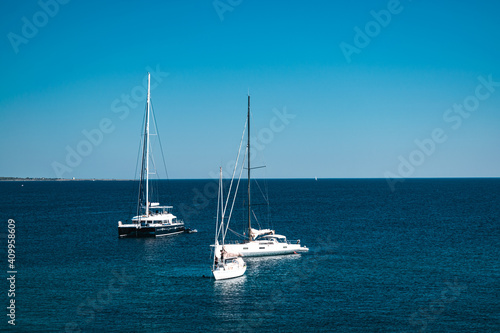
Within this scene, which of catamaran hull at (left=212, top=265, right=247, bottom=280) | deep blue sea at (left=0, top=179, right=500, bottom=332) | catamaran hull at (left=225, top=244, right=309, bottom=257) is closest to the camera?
deep blue sea at (left=0, top=179, right=500, bottom=332)

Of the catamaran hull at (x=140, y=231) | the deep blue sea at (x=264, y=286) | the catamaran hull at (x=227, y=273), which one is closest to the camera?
the deep blue sea at (x=264, y=286)

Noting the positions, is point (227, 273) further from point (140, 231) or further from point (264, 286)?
point (140, 231)

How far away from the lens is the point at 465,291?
46.5 meters

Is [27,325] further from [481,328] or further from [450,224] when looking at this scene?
[450,224]

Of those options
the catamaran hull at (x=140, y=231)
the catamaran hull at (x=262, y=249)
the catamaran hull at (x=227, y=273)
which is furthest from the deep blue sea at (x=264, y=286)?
the catamaran hull at (x=140, y=231)

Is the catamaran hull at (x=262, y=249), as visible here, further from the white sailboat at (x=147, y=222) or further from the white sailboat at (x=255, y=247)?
the white sailboat at (x=147, y=222)

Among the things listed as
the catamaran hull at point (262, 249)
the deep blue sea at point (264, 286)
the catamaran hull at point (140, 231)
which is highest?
the catamaran hull at point (140, 231)

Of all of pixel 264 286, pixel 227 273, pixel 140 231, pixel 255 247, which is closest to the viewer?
pixel 264 286

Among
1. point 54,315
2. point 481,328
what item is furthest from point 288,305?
point 54,315

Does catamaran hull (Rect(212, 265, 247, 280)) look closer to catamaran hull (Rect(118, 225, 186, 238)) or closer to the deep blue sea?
the deep blue sea

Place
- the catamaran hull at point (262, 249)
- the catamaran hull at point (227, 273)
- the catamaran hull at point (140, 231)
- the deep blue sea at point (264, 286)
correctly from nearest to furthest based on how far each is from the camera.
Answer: the deep blue sea at point (264, 286) → the catamaran hull at point (227, 273) → the catamaran hull at point (262, 249) → the catamaran hull at point (140, 231)

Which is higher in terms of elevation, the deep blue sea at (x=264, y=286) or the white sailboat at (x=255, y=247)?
the white sailboat at (x=255, y=247)

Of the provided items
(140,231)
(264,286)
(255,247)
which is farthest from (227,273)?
(140,231)

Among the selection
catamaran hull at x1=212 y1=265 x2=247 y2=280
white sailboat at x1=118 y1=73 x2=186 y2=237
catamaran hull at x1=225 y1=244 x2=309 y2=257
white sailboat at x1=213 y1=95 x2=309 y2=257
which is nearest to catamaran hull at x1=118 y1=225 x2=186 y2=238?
white sailboat at x1=118 y1=73 x2=186 y2=237
